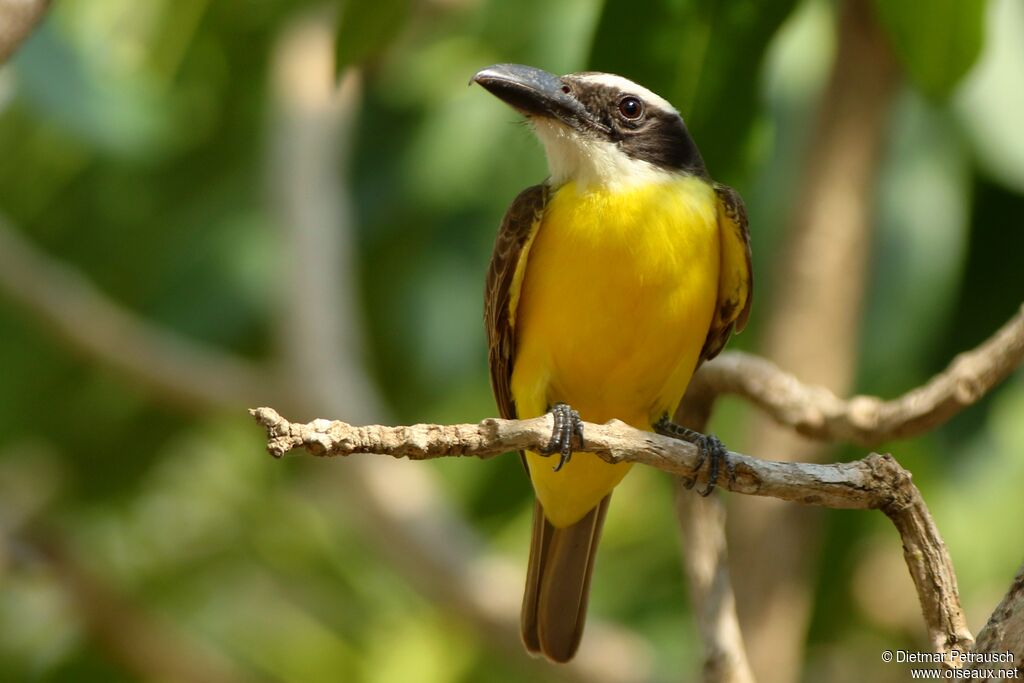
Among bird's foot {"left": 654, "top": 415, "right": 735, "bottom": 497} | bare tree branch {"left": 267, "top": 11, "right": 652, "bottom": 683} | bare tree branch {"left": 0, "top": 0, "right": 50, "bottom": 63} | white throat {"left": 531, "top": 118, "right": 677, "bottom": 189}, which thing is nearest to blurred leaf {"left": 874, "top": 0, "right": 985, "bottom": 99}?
white throat {"left": 531, "top": 118, "right": 677, "bottom": 189}

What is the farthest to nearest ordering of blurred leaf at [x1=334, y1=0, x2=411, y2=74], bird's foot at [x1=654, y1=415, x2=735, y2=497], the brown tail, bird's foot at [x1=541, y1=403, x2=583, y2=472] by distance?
1. the brown tail
2. blurred leaf at [x1=334, y1=0, x2=411, y2=74]
3. bird's foot at [x1=654, y1=415, x2=735, y2=497]
4. bird's foot at [x1=541, y1=403, x2=583, y2=472]

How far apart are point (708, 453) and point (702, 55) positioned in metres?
0.99

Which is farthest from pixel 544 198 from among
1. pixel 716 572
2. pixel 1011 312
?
pixel 1011 312

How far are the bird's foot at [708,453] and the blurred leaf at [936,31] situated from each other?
40.2 inches

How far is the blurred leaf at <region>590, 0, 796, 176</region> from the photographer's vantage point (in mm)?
3611

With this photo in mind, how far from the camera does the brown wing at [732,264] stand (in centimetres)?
422

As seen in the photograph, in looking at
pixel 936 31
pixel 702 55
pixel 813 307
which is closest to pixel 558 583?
pixel 813 307

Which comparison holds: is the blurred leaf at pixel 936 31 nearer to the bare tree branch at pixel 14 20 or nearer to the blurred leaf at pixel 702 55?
the blurred leaf at pixel 702 55

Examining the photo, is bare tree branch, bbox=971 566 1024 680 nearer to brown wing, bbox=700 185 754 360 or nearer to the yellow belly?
the yellow belly

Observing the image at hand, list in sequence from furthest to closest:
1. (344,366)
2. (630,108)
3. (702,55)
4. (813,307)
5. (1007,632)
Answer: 1. (344,366)
2. (813,307)
3. (630,108)
4. (702,55)
5. (1007,632)

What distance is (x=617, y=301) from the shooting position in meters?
4.02

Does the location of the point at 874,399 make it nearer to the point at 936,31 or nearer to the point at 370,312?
the point at 936,31

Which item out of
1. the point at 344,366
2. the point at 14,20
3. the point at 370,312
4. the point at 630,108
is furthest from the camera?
the point at 370,312

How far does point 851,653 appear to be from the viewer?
6797mm
